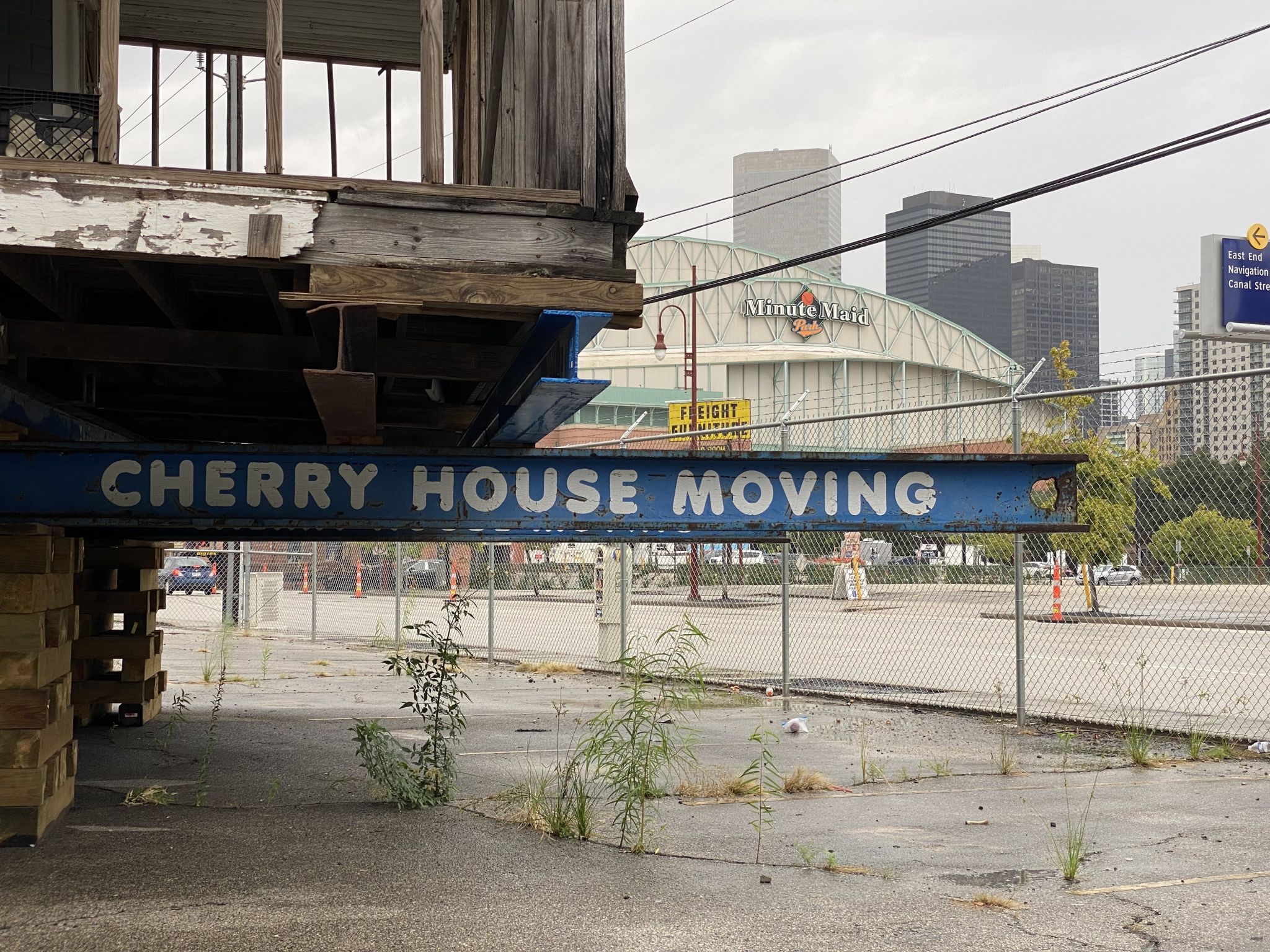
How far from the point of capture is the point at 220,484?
5.68 m

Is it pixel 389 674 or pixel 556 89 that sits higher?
pixel 556 89

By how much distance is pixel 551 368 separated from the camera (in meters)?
5.86

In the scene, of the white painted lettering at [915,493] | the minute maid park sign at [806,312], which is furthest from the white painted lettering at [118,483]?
the minute maid park sign at [806,312]

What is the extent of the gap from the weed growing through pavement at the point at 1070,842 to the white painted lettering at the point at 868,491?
5.76ft

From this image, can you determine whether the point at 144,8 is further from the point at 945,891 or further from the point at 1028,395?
the point at 945,891

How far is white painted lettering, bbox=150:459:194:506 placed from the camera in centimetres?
560

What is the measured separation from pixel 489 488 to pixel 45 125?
11.5ft

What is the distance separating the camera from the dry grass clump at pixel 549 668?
1720 centimetres

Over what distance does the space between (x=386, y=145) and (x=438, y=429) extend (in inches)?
92.1

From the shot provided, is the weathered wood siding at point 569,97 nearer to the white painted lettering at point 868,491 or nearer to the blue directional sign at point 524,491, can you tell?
the blue directional sign at point 524,491

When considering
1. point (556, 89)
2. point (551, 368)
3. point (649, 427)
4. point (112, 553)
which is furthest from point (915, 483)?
point (649, 427)

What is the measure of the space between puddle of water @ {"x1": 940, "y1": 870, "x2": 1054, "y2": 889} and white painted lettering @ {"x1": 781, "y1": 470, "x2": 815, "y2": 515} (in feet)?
5.85

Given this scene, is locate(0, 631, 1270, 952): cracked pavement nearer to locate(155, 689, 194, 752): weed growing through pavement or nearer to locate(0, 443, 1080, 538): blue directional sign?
locate(155, 689, 194, 752): weed growing through pavement

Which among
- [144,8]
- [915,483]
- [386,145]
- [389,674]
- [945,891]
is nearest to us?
[945,891]
